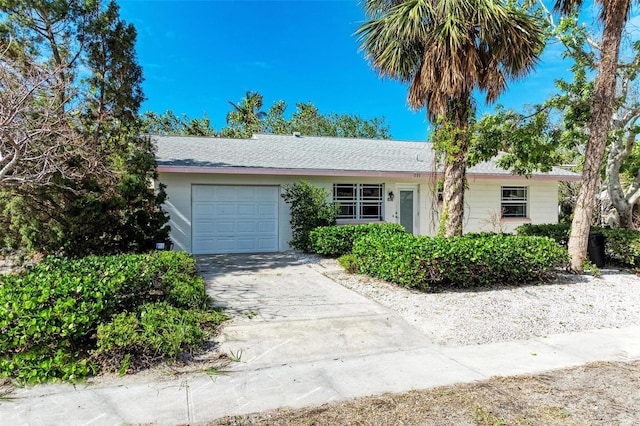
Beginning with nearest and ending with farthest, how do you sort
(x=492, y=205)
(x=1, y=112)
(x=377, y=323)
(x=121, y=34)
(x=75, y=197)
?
(x=1, y=112) → (x=377, y=323) → (x=75, y=197) → (x=121, y=34) → (x=492, y=205)

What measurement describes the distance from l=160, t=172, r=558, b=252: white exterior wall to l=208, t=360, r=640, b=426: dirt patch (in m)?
7.81

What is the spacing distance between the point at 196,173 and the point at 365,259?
5913 mm

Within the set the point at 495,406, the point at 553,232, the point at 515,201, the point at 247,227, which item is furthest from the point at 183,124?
the point at 495,406

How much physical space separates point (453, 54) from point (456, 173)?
2.48 meters

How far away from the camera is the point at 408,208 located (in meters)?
14.2

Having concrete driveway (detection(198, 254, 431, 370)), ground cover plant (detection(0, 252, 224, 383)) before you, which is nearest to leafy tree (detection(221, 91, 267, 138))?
concrete driveway (detection(198, 254, 431, 370))

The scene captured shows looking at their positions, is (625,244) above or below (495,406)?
above

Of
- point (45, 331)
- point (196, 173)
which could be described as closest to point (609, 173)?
point (196, 173)

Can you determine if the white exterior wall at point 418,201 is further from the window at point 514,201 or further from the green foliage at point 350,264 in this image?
the green foliage at point 350,264

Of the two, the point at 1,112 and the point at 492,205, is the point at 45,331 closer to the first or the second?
the point at 1,112

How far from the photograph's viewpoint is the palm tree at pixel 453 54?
312 inches

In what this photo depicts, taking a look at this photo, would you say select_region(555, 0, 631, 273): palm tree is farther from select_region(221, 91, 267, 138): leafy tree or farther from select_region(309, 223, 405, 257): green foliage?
select_region(221, 91, 267, 138): leafy tree

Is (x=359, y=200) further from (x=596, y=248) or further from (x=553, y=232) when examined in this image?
(x=596, y=248)

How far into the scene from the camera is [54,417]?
3107 millimetres
